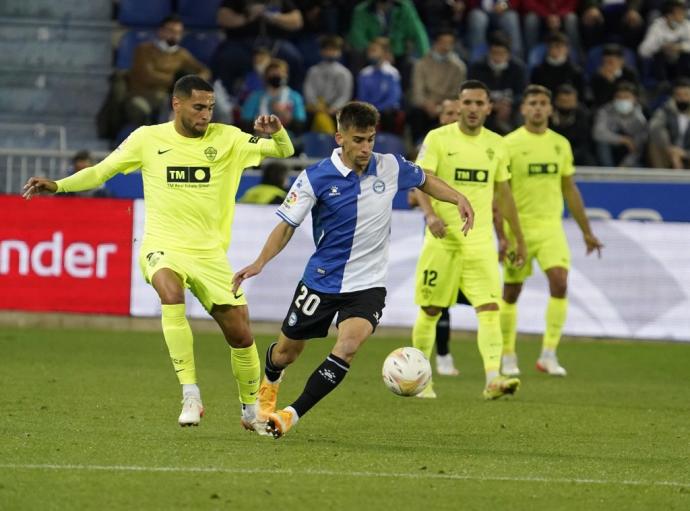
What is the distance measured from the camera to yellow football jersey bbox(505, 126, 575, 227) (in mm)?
14352

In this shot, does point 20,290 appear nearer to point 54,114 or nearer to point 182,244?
point 54,114

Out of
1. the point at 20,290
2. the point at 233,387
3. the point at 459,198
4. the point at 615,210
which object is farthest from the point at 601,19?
the point at 459,198

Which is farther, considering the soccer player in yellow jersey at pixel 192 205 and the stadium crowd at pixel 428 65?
the stadium crowd at pixel 428 65

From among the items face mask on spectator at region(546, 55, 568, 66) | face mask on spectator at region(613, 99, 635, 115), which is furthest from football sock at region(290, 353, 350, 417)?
face mask on spectator at region(546, 55, 568, 66)

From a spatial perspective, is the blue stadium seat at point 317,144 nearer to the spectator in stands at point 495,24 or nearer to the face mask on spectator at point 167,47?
the face mask on spectator at point 167,47

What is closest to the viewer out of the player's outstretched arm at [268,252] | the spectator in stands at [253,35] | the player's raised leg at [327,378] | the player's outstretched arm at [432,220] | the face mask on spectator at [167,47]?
the player's outstretched arm at [268,252]

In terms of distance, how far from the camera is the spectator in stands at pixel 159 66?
69.3 feet

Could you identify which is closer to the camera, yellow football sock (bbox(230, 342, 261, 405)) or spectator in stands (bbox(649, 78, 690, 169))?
yellow football sock (bbox(230, 342, 261, 405))

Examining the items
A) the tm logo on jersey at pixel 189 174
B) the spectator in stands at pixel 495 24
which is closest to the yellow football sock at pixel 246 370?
the tm logo on jersey at pixel 189 174

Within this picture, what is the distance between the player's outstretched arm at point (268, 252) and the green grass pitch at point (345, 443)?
0.98m

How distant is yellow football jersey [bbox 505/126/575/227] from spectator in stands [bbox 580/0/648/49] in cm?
884

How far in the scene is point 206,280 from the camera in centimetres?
977

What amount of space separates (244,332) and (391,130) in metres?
11.4

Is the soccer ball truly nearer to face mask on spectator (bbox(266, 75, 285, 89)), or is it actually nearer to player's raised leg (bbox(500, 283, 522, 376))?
player's raised leg (bbox(500, 283, 522, 376))
